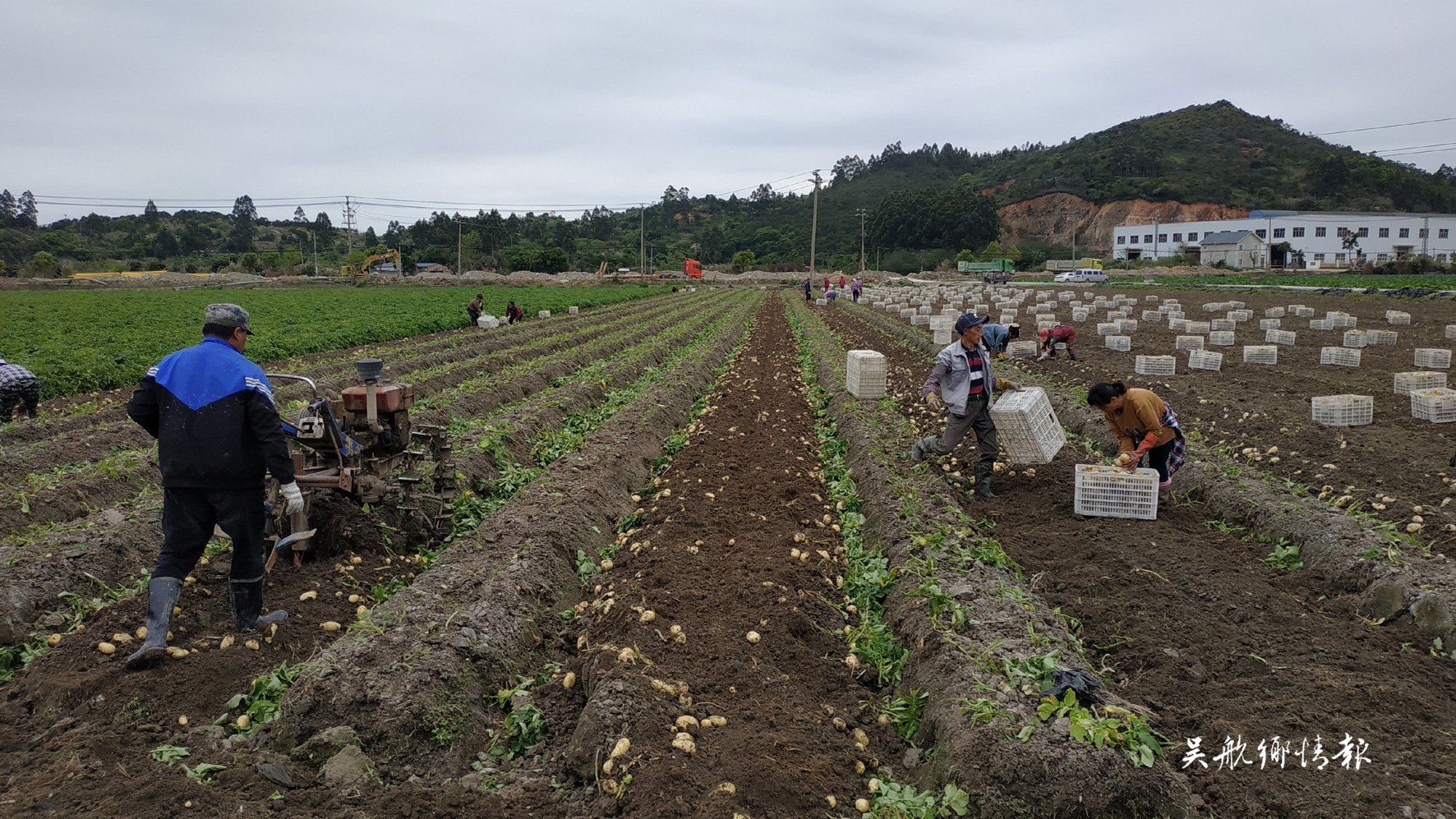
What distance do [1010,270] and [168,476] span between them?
280 feet

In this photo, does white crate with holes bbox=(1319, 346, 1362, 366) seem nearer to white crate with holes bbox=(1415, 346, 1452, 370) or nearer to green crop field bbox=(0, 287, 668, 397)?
white crate with holes bbox=(1415, 346, 1452, 370)

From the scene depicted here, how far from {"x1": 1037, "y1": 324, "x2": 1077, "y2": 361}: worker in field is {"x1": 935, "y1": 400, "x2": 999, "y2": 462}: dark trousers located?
10968 millimetres

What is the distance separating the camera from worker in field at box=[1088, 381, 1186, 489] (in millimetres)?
7723

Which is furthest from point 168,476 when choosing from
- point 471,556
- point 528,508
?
point 528,508

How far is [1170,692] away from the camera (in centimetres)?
507

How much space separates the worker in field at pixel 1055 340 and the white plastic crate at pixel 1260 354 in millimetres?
3603

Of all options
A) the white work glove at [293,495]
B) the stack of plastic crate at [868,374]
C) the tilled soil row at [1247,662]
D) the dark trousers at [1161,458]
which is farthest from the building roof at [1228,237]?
the white work glove at [293,495]

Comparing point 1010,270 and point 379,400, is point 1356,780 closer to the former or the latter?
point 379,400

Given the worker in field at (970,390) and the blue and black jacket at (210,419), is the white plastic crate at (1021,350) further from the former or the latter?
the blue and black jacket at (210,419)

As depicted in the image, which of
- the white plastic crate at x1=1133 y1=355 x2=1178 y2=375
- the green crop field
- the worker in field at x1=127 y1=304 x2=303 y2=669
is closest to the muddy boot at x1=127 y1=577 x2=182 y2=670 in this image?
the worker in field at x1=127 y1=304 x2=303 y2=669

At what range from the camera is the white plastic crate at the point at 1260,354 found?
56.2ft

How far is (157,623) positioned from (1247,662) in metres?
7.47

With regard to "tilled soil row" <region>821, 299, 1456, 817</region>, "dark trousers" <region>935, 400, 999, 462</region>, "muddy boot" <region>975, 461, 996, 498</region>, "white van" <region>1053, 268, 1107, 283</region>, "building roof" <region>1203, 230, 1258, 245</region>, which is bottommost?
"tilled soil row" <region>821, 299, 1456, 817</region>

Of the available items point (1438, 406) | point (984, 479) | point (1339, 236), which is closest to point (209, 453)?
point (984, 479)
